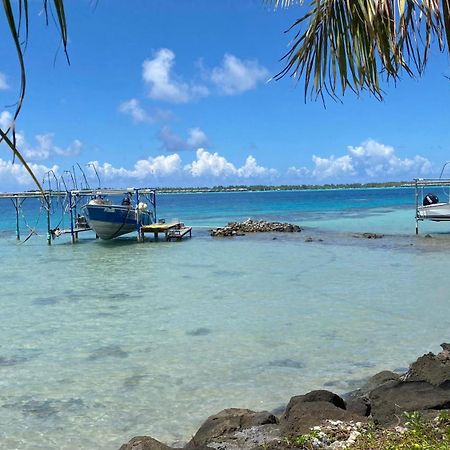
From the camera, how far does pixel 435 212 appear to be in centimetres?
2484

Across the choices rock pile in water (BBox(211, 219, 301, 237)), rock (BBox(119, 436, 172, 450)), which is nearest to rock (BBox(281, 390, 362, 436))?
rock (BBox(119, 436, 172, 450))

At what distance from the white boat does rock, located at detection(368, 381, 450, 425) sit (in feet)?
67.1

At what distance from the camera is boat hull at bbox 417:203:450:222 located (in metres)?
24.6

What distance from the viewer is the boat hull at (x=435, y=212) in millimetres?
24562

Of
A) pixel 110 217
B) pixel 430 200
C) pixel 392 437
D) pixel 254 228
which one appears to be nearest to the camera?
pixel 392 437

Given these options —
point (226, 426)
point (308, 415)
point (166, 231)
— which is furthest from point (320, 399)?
point (166, 231)

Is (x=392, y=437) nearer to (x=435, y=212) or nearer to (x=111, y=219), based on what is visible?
(x=111, y=219)

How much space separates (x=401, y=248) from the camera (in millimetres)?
20734

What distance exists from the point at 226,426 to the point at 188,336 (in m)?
4.17

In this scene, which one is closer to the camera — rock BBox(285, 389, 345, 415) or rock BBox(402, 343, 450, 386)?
rock BBox(285, 389, 345, 415)

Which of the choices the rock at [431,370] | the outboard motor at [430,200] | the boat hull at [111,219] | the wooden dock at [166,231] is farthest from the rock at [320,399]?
the outboard motor at [430,200]

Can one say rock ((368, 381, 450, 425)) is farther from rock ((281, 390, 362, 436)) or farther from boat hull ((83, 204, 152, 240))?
boat hull ((83, 204, 152, 240))

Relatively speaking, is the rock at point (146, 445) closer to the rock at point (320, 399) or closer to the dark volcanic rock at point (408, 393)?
the rock at point (320, 399)

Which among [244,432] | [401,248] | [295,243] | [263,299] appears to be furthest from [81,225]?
[244,432]
